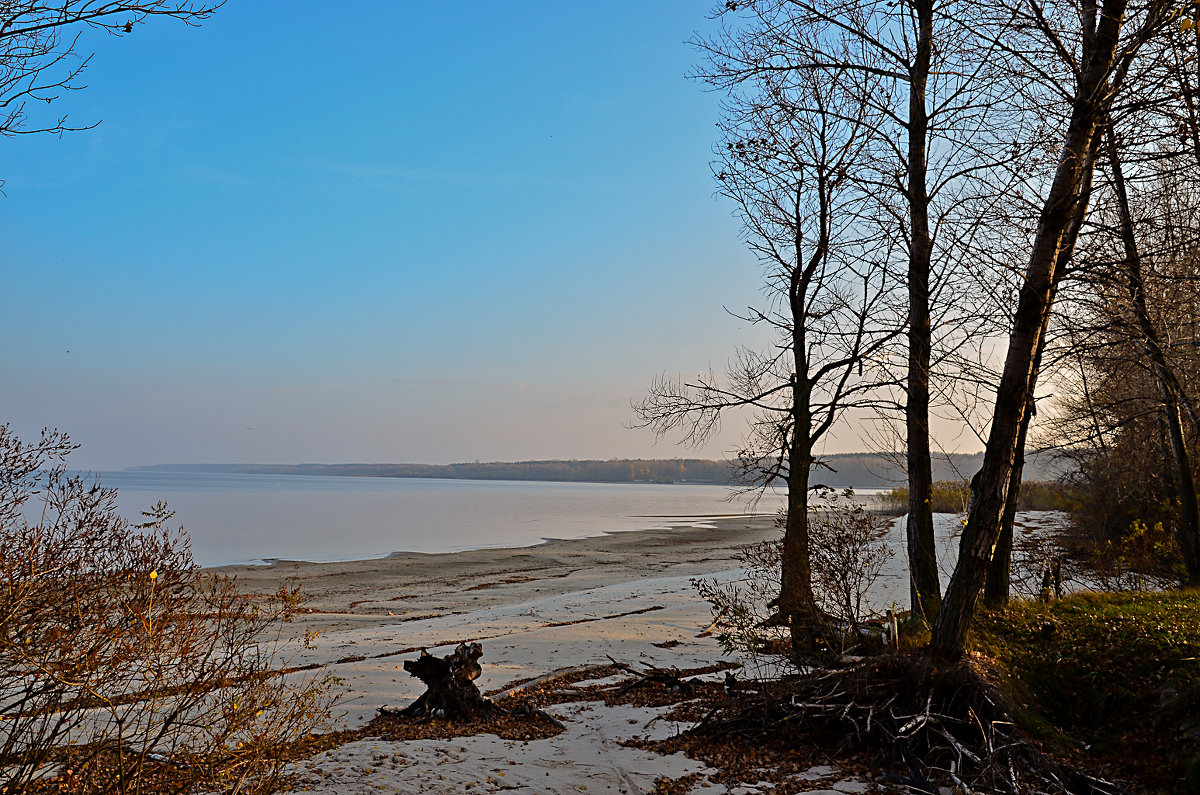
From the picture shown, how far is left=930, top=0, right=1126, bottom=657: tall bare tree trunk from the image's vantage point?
22.8 feet

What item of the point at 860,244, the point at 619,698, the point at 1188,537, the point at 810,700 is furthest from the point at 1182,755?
the point at 1188,537

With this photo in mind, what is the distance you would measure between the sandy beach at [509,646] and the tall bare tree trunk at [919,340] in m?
2.92

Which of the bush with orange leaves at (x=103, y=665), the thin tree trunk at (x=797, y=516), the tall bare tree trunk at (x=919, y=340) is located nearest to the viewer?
the bush with orange leaves at (x=103, y=665)

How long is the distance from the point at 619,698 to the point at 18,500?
574cm

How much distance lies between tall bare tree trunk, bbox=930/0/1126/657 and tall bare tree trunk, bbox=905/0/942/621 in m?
2.66

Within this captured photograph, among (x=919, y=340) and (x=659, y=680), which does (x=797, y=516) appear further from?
(x=659, y=680)

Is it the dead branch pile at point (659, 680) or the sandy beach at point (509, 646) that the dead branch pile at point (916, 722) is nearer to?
the sandy beach at point (509, 646)

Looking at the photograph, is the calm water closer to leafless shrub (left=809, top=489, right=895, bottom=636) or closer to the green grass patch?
leafless shrub (left=809, top=489, right=895, bottom=636)

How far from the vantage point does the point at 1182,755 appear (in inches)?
227

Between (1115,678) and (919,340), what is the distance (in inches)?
185

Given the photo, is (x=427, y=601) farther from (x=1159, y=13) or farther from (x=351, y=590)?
(x=1159, y=13)

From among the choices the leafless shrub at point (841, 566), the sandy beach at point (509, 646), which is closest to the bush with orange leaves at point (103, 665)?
the sandy beach at point (509, 646)

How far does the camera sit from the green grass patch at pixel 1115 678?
5.96 metres

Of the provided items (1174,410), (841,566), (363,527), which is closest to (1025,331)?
(841,566)
